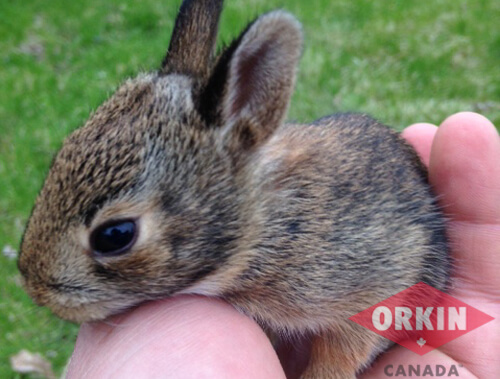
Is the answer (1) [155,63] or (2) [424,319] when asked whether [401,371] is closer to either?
(2) [424,319]

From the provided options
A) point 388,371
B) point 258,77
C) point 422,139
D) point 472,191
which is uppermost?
point 258,77

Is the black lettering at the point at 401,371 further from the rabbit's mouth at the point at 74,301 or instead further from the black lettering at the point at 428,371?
the rabbit's mouth at the point at 74,301

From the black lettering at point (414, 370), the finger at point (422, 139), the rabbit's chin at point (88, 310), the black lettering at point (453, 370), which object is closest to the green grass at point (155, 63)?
the finger at point (422, 139)

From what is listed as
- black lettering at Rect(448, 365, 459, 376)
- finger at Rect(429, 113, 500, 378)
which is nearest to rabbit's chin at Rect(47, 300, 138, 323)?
black lettering at Rect(448, 365, 459, 376)

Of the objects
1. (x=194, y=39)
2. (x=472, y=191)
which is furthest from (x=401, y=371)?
(x=194, y=39)

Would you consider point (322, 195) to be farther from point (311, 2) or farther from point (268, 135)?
point (311, 2)

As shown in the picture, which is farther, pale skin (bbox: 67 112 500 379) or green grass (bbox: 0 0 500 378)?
green grass (bbox: 0 0 500 378)

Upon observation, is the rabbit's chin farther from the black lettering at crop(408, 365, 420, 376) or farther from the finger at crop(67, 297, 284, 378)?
the black lettering at crop(408, 365, 420, 376)
